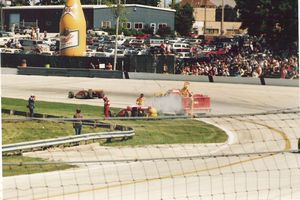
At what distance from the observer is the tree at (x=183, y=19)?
98.6 metres

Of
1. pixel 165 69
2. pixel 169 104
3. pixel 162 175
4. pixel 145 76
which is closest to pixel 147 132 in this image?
pixel 169 104

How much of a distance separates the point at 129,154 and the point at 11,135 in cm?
513

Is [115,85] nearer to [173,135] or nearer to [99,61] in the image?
[99,61]

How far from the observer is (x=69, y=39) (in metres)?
52.2

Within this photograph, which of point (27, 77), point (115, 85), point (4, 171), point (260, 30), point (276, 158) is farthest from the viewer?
point (260, 30)

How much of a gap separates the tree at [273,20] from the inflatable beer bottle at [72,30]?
13.4 metres

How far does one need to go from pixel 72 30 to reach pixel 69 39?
82 cm

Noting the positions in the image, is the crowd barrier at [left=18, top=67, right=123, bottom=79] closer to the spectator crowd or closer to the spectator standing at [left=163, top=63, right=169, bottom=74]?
the spectator standing at [left=163, top=63, right=169, bottom=74]

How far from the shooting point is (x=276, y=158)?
1794cm

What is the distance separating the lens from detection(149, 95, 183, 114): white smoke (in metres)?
28.0

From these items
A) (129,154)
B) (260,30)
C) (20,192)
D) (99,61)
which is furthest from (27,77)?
(20,192)

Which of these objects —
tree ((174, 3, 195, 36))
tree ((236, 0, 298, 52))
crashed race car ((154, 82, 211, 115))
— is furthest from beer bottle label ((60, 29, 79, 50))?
tree ((174, 3, 195, 36))

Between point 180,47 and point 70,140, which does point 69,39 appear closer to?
point 180,47

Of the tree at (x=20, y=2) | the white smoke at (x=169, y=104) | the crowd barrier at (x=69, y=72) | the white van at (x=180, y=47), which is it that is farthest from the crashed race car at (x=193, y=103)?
the tree at (x=20, y=2)
